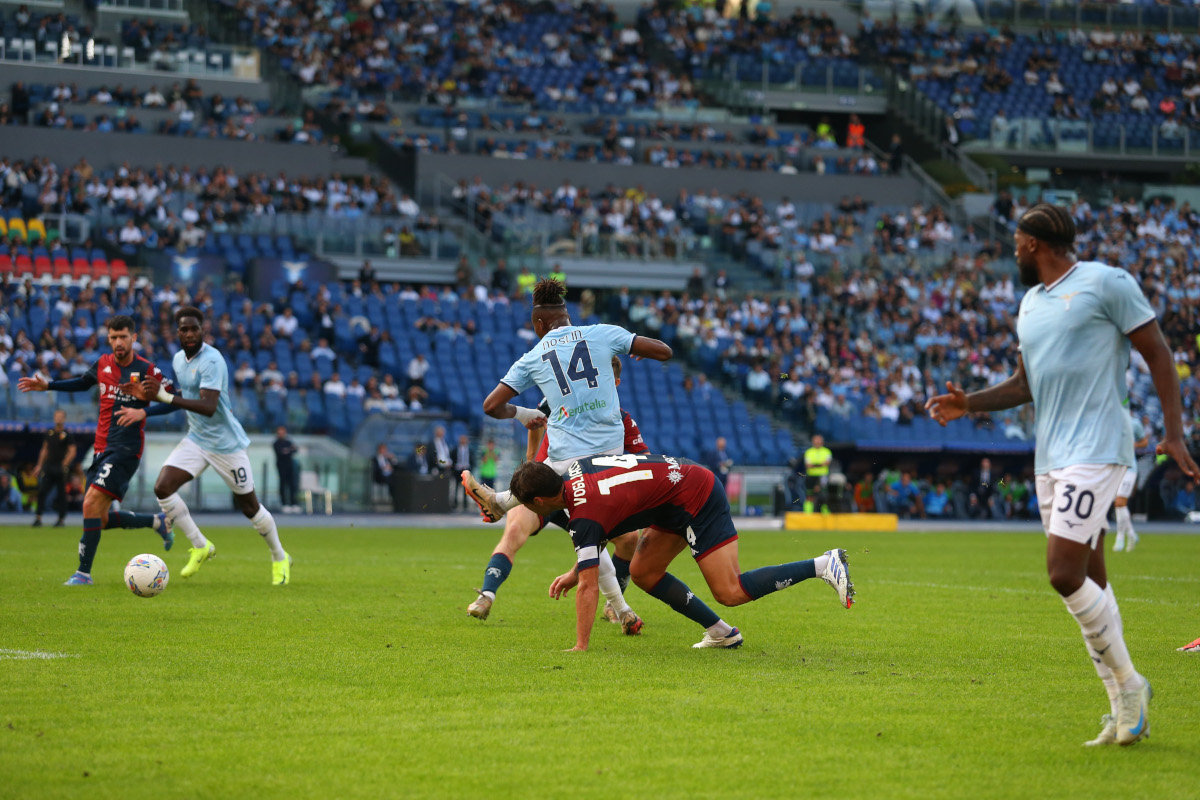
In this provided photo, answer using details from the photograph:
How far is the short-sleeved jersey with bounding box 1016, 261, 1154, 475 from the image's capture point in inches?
235

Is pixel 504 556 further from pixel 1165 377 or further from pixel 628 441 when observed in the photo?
pixel 1165 377

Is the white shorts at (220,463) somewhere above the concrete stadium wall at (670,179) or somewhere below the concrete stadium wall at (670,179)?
above

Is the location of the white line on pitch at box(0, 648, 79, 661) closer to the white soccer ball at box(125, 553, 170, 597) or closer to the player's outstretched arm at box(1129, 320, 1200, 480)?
the white soccer ball at box(125, 553, 170, 597)

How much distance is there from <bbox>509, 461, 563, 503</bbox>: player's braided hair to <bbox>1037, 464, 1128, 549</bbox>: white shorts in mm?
3144

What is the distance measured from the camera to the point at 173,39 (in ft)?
148

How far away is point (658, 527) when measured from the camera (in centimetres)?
889

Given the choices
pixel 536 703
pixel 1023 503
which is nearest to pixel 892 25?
pixel 1023 503

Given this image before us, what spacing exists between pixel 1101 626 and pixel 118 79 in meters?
42.5

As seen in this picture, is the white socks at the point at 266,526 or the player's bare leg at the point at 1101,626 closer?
the player's bare leg at the point at 1101,626

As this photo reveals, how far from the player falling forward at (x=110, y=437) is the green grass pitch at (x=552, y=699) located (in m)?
0.56

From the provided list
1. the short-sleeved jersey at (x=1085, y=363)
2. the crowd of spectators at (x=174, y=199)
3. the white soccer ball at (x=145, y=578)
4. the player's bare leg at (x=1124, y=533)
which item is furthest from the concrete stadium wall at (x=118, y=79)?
the short-sleeved jersey at (x=1085, y=363)

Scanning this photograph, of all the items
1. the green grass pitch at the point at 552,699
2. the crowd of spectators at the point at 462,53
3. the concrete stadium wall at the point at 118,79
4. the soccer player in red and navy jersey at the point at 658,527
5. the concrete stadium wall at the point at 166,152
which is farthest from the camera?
the crowd of spectators at the point at 462,53

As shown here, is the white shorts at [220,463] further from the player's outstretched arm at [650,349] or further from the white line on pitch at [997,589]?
the white line on pitch at [997,589]

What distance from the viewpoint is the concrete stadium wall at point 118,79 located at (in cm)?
4191
